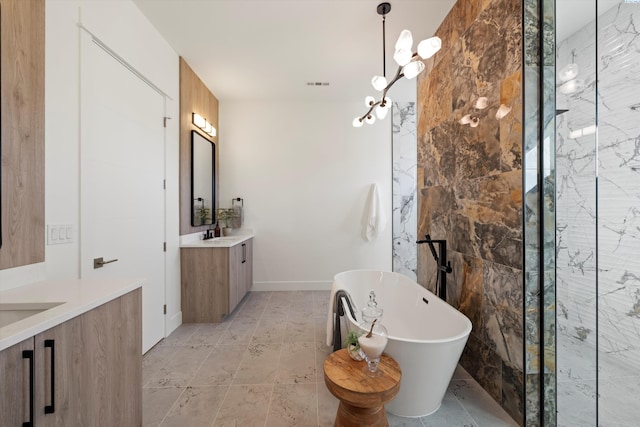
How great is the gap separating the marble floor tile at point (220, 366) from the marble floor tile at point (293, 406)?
42cm

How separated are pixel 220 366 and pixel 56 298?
53.0 inches

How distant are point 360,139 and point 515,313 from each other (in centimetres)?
305

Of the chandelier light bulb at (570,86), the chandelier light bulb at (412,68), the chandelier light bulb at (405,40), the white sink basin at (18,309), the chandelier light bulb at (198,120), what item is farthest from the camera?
the chandelier light bulb at (198,120)

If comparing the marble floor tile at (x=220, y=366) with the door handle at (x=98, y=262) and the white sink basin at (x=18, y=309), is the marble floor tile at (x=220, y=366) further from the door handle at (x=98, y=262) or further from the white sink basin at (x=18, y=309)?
the white sink basin at (x=18, y=309)

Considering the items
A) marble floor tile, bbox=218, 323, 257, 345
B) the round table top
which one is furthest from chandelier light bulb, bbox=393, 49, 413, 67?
marble floor tile, bbox=218, 323, 257, 345

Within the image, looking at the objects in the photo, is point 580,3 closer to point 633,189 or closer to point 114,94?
point 633,189

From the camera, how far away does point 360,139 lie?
3932 mm

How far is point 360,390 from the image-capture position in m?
1.19

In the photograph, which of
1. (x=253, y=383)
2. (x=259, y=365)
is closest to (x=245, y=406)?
(x=253, y=383)

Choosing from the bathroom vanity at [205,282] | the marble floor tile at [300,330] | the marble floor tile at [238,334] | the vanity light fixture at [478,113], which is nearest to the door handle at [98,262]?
the bathroom vanity at [205,282]

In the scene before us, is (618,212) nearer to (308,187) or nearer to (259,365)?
(259,365)

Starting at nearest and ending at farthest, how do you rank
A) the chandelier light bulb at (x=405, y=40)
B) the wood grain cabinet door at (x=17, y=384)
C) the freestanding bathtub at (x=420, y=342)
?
1. the wood grain cabinet door at (x=17, y=384)
2. the freestanding bathtub at (x=420, y=342)
3. the chandelier light bulb at (x=405, y=40)

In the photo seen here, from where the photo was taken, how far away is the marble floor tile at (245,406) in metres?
1.50

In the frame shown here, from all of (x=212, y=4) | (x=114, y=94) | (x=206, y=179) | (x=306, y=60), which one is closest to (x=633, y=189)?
(x=306, y=60)
